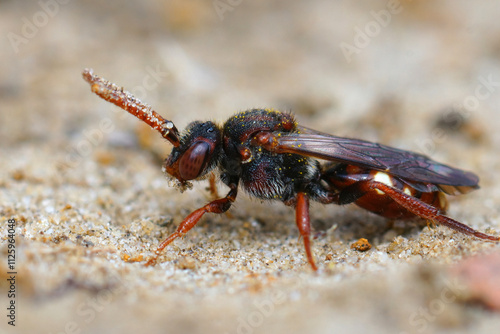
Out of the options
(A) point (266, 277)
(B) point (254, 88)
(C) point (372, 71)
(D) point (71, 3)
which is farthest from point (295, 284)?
(D) point (71, 3)

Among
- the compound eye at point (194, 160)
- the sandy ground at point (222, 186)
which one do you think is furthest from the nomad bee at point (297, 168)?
the sandy ground at point (222, 186)

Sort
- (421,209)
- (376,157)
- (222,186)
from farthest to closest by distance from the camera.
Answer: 1. (222,186)
2. (376,157)
3. (421,209)

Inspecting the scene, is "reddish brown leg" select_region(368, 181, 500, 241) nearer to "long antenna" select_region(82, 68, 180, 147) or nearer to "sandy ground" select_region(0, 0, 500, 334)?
"sandy ground" select_region(0, 0, 500, 334)

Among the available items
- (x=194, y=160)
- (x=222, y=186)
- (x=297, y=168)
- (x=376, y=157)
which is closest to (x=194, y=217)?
(x=194, y=160)

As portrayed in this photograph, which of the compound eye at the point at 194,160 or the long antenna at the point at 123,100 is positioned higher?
the long antenna at the point at 123,100

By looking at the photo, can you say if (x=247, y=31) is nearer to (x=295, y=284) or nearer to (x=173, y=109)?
(x=173, y=109)

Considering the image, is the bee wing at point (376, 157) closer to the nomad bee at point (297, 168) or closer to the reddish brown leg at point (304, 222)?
the nomad bee at point (297, 168)

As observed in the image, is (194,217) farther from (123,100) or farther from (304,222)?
(123,100)
